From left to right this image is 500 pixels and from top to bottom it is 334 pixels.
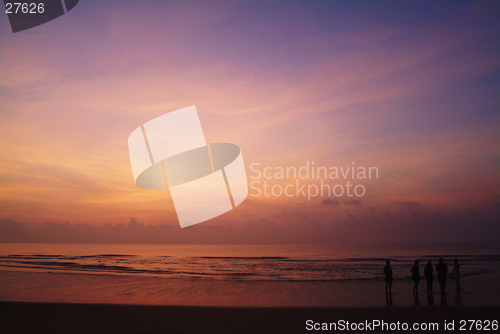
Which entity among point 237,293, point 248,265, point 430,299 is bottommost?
point 430,299

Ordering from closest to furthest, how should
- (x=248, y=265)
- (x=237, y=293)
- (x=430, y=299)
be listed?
1. (x=430, y=299)
2. (x=237, y=293)
3. (x=248, y=265)

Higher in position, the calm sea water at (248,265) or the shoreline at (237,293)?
the calm sea water at (248,265)

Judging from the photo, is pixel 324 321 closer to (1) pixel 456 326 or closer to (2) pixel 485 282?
(1) pixel 456 326

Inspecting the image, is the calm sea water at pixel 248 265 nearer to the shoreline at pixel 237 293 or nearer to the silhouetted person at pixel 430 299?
the shoreline at pixel 237 293

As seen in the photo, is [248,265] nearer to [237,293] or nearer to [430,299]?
[237,293]

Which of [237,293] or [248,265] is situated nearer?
[237,293]

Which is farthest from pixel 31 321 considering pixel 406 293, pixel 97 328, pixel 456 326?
pixel 406 293

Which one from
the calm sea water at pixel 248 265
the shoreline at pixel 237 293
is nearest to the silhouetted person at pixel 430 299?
the shoreline at pixel 237 293

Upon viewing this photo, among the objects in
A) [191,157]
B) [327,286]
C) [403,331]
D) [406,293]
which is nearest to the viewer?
[403,331]

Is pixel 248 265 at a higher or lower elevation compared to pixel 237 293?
higher

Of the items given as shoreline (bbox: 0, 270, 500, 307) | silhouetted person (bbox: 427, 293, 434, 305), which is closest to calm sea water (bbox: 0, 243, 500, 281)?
shoreline (bbox: 0, 270, 500, 307)

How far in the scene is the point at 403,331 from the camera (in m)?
8.70

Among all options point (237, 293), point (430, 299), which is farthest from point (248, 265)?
point (430, 299)

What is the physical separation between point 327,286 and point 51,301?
13.5m
